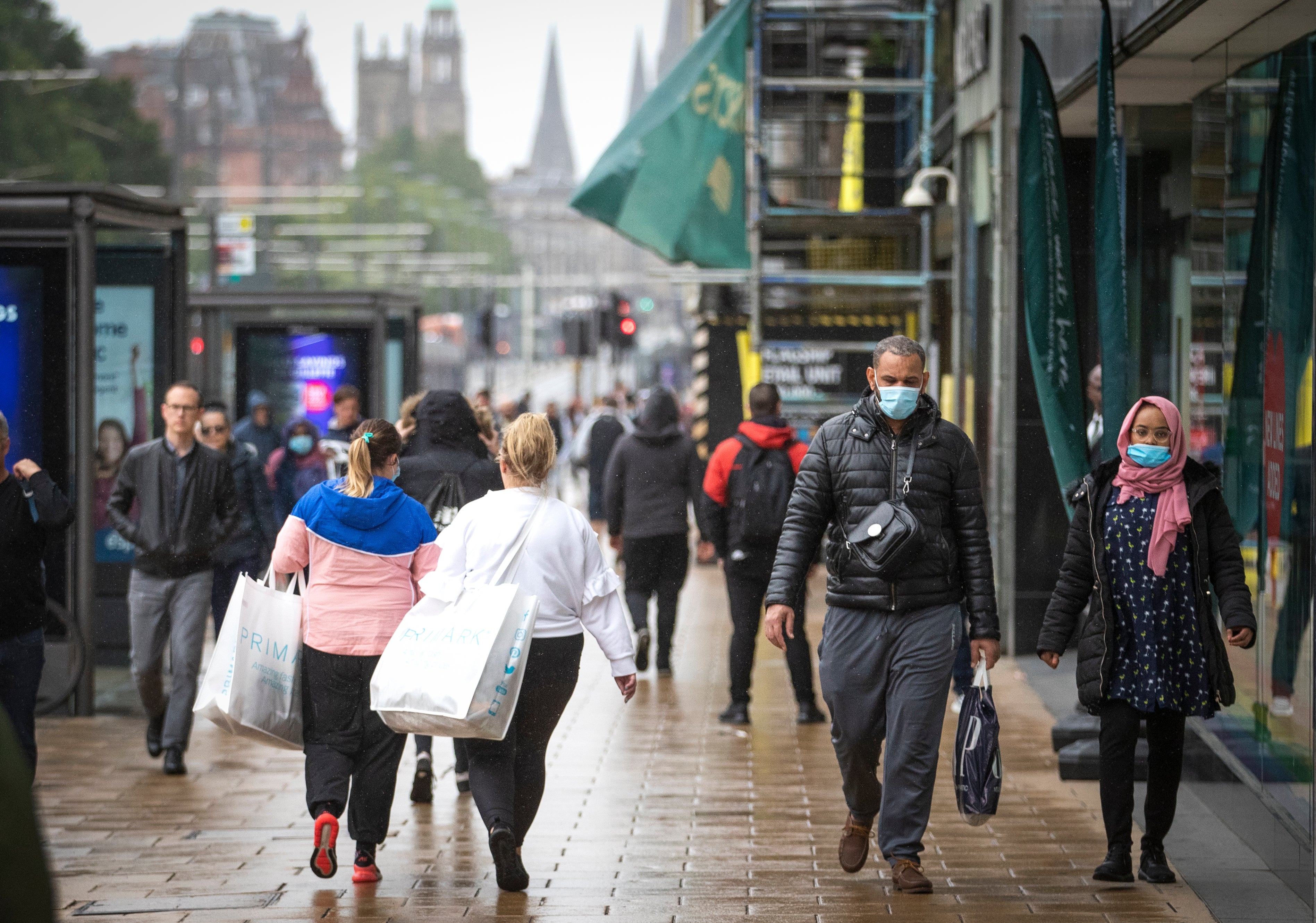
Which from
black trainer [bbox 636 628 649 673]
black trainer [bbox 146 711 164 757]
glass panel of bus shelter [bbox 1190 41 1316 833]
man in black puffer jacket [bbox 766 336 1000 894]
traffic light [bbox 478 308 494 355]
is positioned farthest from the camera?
traffic light [bbox 478 308 494 355]

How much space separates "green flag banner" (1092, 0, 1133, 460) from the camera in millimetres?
6875

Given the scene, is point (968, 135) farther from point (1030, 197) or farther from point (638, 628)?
point (1030, 197)

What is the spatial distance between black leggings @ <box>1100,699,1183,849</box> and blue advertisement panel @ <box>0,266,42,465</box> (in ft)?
21.4

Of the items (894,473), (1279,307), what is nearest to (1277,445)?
(1279,307)

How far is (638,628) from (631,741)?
2569 millimetres

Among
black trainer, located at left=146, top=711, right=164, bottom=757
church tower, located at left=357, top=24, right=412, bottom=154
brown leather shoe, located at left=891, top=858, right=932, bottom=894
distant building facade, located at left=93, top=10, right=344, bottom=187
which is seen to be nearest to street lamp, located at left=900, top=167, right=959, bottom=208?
black trainer, located at left=146, top=711, right=164, bottom=757

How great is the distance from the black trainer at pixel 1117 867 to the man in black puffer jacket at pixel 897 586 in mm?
614

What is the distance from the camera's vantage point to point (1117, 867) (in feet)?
19.5

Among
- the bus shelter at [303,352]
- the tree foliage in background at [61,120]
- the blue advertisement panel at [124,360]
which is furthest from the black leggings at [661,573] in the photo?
the tree foliage in background at [61,120]

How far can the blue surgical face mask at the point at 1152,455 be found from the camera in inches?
229

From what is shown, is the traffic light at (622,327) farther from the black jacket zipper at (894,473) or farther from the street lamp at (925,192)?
the black jacket zipper at (894,473)

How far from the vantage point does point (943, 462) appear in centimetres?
582

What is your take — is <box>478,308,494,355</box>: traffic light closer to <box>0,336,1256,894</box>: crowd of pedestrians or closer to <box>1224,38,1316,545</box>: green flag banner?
<box>1224,38,1316,545</box>: green flag banner

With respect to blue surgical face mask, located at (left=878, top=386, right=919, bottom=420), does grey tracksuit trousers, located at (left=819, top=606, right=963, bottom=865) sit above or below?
below
